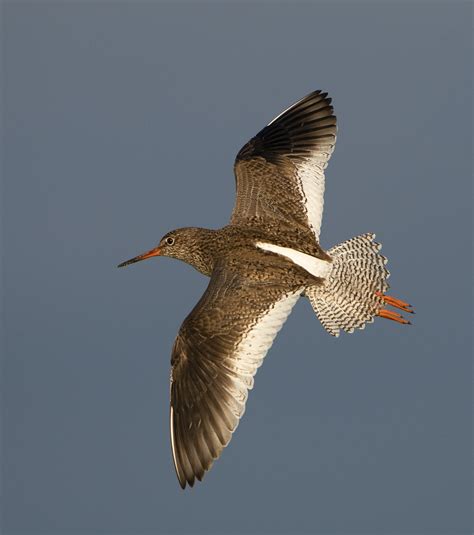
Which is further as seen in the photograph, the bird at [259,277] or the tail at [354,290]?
the tail at [354,290]

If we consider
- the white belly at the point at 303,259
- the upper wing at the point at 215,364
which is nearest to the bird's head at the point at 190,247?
the white belly at the point at 303,259

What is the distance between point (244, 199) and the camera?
32.7 ft

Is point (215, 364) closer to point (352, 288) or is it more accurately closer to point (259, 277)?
point (259, 277)

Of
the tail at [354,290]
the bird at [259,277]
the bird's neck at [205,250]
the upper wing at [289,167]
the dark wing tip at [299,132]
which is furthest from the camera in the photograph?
the dark wing tip at [299,132]

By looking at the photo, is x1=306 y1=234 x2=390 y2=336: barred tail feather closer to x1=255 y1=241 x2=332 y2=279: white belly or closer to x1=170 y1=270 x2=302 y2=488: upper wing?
x1=255 y1=241 x2=332 y2=279: white belly

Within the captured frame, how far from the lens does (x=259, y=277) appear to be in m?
8.83

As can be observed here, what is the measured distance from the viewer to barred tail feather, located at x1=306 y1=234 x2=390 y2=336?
9156 millimetres

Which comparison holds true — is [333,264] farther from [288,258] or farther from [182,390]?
[182,390]

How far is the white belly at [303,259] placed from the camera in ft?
30.2

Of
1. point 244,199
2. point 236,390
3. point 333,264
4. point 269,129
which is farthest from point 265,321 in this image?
point 269,129

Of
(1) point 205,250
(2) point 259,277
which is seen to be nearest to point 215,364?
(2) point 259,277

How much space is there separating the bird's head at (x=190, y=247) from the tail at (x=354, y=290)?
42.5 inches

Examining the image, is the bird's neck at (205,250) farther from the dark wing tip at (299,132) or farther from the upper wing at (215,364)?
the dark wing tip at (299,132)

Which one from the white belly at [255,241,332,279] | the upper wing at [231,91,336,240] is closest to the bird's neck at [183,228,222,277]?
the upper wing at [231,91,336,240]
